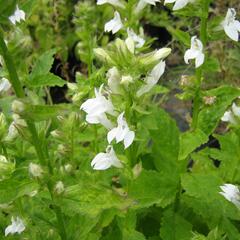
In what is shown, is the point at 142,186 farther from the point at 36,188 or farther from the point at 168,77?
the point at 168,77

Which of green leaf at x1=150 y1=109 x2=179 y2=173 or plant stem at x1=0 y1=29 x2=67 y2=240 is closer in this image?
plant stem at x1=0 y1=29 x2=67 y2=240

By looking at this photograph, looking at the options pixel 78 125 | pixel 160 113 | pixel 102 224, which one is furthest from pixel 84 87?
pixel 102 224

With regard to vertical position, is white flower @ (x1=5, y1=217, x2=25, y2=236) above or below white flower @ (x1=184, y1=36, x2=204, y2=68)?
below

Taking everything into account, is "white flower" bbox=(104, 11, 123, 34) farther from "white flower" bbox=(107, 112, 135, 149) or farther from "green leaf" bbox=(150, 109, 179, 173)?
"white flower" bbox=(107, 112, 135, 149)

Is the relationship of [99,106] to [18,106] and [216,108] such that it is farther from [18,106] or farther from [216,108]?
[216,108]

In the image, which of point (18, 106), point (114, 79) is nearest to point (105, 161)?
point (114, 79)

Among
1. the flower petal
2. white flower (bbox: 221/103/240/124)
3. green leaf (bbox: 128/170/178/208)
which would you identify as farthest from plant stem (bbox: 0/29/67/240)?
white flower (bbox: 221/103/240/124)
